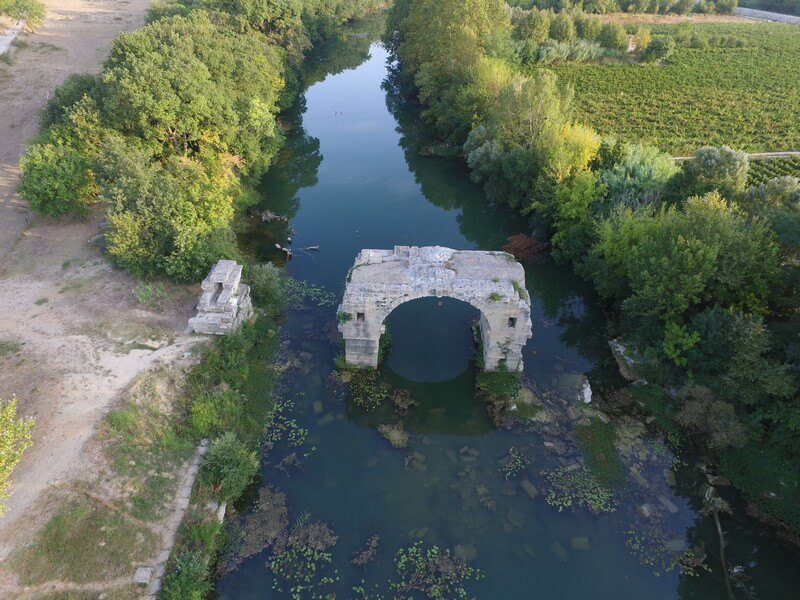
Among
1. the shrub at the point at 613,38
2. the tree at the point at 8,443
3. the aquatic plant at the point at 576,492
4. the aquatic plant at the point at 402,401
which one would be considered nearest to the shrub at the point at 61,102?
the tree at the point at 8,443

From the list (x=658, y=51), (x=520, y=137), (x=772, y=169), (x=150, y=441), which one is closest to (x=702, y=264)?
(x=520, y=137)

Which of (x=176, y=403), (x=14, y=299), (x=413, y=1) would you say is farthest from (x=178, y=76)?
(x=413, y=1)

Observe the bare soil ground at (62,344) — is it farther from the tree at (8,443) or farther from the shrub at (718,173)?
the shrub at (718,173)

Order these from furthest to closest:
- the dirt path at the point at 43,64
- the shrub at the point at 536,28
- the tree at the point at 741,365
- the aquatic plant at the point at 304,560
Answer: the shrub at the point at 536,28
the dirt path at the point at 43,64
the tree at the point at 741,365
the aquatic plant at the point at 304,560

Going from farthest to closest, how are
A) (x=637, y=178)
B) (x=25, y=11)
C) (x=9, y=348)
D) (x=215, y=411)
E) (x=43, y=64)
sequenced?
(x=25, y=11) → (x=43, y=64) → (x=637, y=178) → (x=9, y=348) → (x=215, y=411)

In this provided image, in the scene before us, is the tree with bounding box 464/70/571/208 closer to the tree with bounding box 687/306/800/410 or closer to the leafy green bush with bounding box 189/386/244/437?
the tree with bounding box 687/306/800/410

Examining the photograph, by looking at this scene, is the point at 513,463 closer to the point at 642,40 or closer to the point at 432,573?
the point at 432,573
